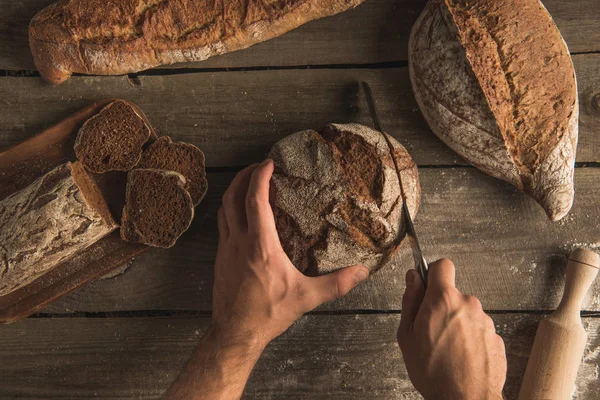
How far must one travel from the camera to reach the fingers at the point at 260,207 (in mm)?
1295

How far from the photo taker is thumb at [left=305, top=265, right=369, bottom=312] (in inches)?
52.1

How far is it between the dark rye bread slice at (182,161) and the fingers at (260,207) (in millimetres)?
289

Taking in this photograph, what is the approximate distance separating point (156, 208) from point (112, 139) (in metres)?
0.28

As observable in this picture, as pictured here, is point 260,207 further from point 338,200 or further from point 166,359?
point 166,359

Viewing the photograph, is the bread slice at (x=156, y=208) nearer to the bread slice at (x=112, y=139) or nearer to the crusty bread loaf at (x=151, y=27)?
the bread slice at (x=112, y=139)

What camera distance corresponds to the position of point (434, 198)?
5.27ft

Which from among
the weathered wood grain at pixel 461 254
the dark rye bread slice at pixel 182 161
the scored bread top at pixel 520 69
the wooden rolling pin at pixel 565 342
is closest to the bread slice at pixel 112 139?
the dark rye bread slice at pixel 182 161

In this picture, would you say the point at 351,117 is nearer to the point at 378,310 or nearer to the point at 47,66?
the point at 378,310

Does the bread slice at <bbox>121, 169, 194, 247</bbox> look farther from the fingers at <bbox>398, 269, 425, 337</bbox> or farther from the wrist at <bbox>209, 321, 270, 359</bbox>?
the fingers at <bbox>398, 269, 425, 337</bbox>

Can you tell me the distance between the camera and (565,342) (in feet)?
4.88

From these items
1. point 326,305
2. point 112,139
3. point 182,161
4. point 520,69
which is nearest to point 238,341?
point 326,305

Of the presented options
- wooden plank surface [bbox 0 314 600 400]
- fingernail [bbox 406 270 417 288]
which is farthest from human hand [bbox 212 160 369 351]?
wooden plank surface [bbox 0 314 600 400]

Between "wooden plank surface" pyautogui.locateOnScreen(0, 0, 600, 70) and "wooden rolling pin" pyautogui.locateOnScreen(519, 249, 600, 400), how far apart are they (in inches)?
29.6

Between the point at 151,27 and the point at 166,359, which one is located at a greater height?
the point at 151,27
